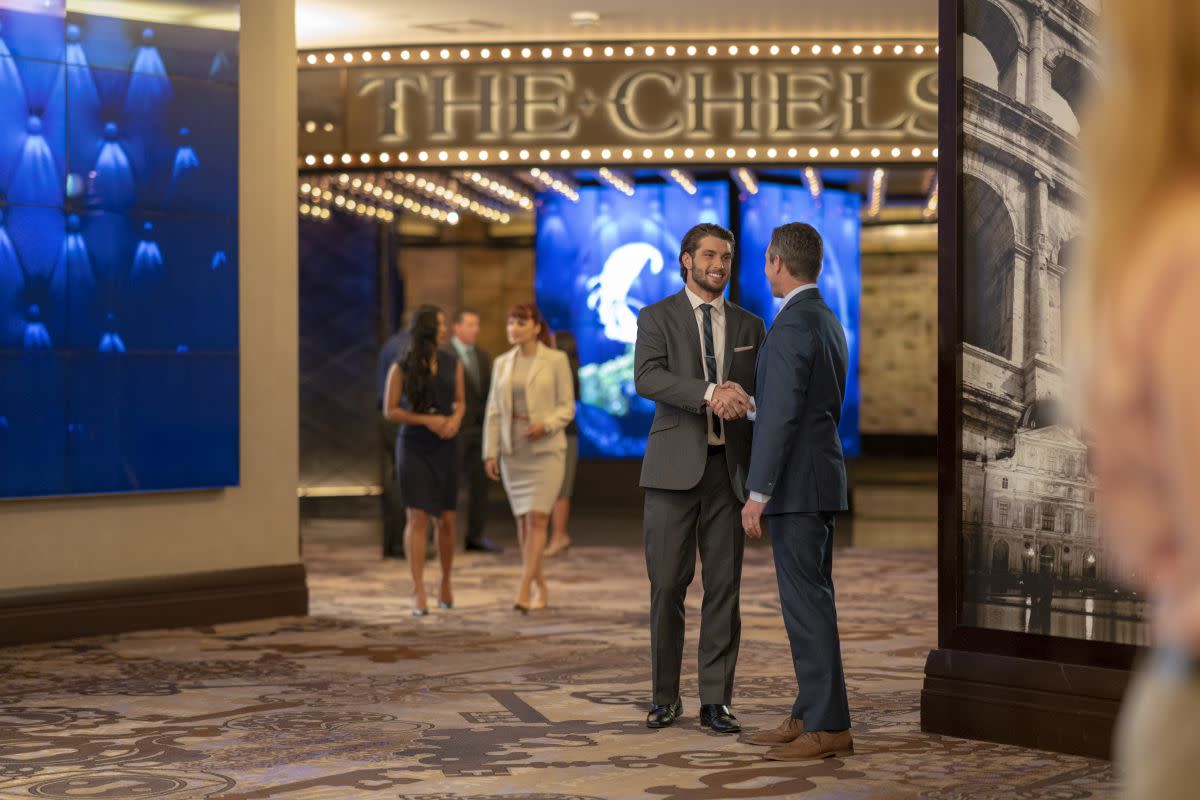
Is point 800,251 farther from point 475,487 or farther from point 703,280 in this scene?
point 475,487

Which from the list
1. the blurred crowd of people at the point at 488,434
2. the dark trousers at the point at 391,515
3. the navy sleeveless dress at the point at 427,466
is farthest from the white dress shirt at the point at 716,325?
the dark trousers at the point at 391,515

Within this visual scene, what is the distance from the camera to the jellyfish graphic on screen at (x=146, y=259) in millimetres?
8250

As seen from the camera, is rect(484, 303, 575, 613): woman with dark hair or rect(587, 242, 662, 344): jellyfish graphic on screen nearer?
rect(484, 303, 575, 613): woman with dark hair

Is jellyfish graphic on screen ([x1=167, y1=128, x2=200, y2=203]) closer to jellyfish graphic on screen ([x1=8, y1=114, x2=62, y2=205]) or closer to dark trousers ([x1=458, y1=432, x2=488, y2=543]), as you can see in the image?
jellyfish graphic on screen ([x1=8, y1=114, x2=62, y2=205])

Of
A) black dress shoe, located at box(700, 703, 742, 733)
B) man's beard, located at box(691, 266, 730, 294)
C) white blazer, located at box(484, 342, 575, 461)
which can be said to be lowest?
black dress shoe, located at box(700, 703, 742, 733)

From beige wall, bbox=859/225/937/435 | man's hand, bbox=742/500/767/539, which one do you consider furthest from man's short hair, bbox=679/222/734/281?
beige wall, bbox=859/225/937/435

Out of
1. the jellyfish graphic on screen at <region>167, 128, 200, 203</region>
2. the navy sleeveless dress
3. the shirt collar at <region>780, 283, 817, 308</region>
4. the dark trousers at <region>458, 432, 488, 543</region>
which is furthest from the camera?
the dark trousers at <region>458, 432, 488, 543</region>

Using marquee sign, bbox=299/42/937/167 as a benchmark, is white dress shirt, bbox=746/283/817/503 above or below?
below

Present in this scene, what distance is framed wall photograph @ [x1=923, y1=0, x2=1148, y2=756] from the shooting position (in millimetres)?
5383

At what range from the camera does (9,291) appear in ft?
25.4

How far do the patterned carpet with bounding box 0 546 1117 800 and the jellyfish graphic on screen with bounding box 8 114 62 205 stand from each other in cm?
209

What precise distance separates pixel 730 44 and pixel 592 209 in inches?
115

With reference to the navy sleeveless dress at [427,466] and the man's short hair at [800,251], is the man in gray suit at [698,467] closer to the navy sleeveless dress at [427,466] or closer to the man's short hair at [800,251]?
the man's short hair at [800,251]

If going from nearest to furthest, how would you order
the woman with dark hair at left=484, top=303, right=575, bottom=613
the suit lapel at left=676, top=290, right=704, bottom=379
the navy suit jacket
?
the navy suit jacket
the suit lapel at left=676, top=290, right=704, bottom=379
the woman with dark hair at left=484, top=303, right=575, bottom=613
